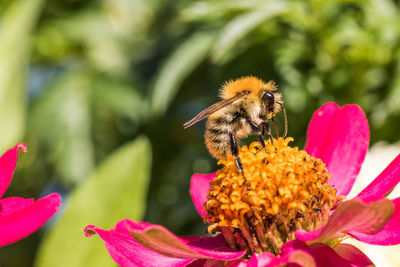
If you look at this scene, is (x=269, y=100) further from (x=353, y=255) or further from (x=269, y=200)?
(x=353, y=255)

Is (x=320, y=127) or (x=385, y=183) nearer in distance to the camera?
(x=385, y=183)

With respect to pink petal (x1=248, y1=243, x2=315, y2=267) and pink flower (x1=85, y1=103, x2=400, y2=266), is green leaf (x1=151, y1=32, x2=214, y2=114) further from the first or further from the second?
pink petal (x1=248, y1=243, x2=315, y2=267)

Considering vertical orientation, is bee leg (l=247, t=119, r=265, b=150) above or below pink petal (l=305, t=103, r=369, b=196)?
above

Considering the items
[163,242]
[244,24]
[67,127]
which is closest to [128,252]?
[163,242]

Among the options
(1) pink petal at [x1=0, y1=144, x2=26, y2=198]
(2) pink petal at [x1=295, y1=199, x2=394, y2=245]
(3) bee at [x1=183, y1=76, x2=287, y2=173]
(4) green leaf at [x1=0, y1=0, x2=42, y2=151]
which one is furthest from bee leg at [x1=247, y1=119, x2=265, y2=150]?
(4) green leaf at [x1=0, y1=0, x2=42, y2=151]

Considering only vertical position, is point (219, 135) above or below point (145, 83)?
below

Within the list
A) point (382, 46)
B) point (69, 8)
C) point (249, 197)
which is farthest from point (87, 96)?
point (249, 197)

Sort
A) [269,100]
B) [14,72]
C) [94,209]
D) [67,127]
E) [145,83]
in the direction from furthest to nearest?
[145,83], [67,127], [14,72], [94,209], [269,100]
